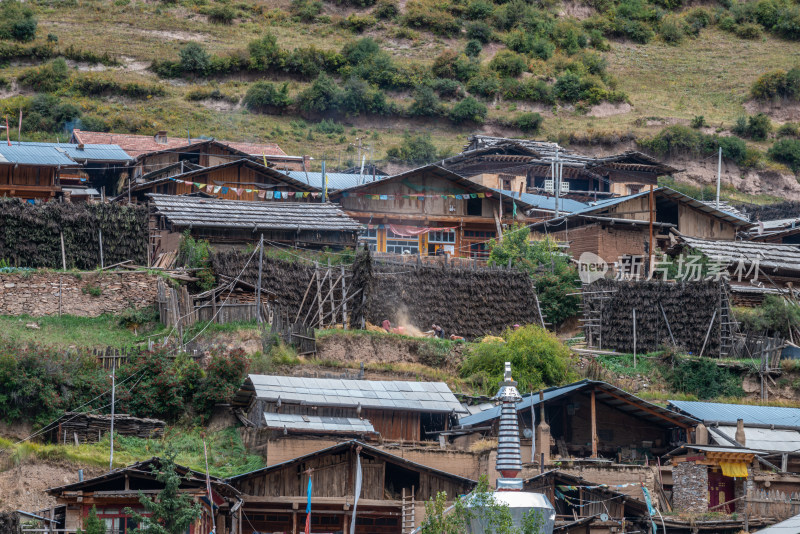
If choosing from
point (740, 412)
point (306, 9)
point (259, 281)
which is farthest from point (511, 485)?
point (306, 9)

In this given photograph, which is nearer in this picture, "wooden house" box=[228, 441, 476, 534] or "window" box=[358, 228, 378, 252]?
"wooden house" box=[228, 441, 476, 534]

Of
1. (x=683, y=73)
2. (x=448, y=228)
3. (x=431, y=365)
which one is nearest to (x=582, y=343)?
(x=431, y=365)

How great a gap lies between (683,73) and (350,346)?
62760mm

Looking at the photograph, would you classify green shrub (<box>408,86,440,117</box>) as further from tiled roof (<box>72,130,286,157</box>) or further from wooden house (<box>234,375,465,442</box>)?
wooden house (<box>234,375,465,442</box>)

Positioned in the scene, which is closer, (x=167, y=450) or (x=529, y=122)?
(x=167, y=450)

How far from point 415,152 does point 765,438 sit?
40271mm

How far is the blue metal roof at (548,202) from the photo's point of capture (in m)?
50.8

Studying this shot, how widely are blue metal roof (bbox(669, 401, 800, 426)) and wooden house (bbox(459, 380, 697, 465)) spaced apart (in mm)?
779

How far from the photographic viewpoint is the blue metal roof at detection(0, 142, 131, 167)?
45031mm

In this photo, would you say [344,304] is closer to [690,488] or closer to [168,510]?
[690,488]

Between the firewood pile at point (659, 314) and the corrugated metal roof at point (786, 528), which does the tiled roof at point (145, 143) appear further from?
the corrugated metal roof at point (786, 528)

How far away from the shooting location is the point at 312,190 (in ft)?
155

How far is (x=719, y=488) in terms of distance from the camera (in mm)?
28422

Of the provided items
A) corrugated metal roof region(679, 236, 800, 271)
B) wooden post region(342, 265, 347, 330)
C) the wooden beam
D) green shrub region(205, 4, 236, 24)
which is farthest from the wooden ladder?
green shrub region(205, 4, 236, 24)
